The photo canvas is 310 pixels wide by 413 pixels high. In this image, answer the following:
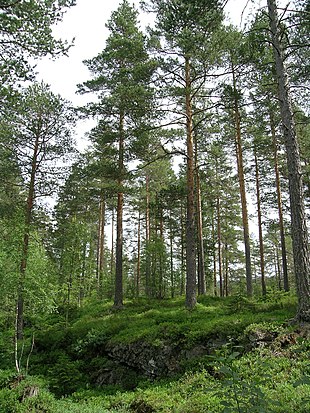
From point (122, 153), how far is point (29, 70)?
8.03 metres

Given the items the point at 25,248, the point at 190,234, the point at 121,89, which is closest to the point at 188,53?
the point at 121,89

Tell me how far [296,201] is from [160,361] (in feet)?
21.3

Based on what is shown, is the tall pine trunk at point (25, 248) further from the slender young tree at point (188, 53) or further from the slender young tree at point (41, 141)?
the slender young tree at point (188, 53)

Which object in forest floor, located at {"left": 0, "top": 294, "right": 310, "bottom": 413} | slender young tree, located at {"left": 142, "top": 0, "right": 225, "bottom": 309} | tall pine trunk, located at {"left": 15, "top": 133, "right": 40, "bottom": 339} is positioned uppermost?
slender young tree, located at {"left": 142, "top": 0, "right": 225, "bottom": 309}

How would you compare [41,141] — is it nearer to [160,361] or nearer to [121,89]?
[121,89]

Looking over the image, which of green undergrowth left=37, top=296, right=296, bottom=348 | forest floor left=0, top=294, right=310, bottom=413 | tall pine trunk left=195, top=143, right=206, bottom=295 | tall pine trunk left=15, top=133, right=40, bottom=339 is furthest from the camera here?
tall pine trunk left=195, top=143, right=206, bottom=295

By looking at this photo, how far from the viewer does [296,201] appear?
8656mm

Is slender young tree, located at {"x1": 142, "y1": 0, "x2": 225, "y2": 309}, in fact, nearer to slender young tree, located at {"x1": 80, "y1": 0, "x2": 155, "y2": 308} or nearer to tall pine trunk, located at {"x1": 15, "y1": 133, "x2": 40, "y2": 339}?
slender young tree, located at {"x1": 80, "y1": 0, "x2": 155, "y2": 308}

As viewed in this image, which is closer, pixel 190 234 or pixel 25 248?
pixel 25 248

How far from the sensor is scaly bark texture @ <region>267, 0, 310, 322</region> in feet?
27.1

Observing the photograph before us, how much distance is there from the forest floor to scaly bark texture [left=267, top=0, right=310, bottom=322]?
34.8 inches

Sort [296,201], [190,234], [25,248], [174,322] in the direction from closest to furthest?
1. [296,201]
2. [174,322]
3. [25,248]
4. [190,234]

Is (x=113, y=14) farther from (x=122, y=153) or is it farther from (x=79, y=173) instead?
(x=79, y=173)

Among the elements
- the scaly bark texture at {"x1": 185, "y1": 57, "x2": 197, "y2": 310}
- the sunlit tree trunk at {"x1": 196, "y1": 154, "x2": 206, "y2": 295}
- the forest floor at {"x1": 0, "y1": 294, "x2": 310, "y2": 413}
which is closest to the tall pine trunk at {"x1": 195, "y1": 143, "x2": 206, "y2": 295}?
the sunlit tree trunk at {"x1": 196, "y1": 154, "x2": 206, "y2": 295}
